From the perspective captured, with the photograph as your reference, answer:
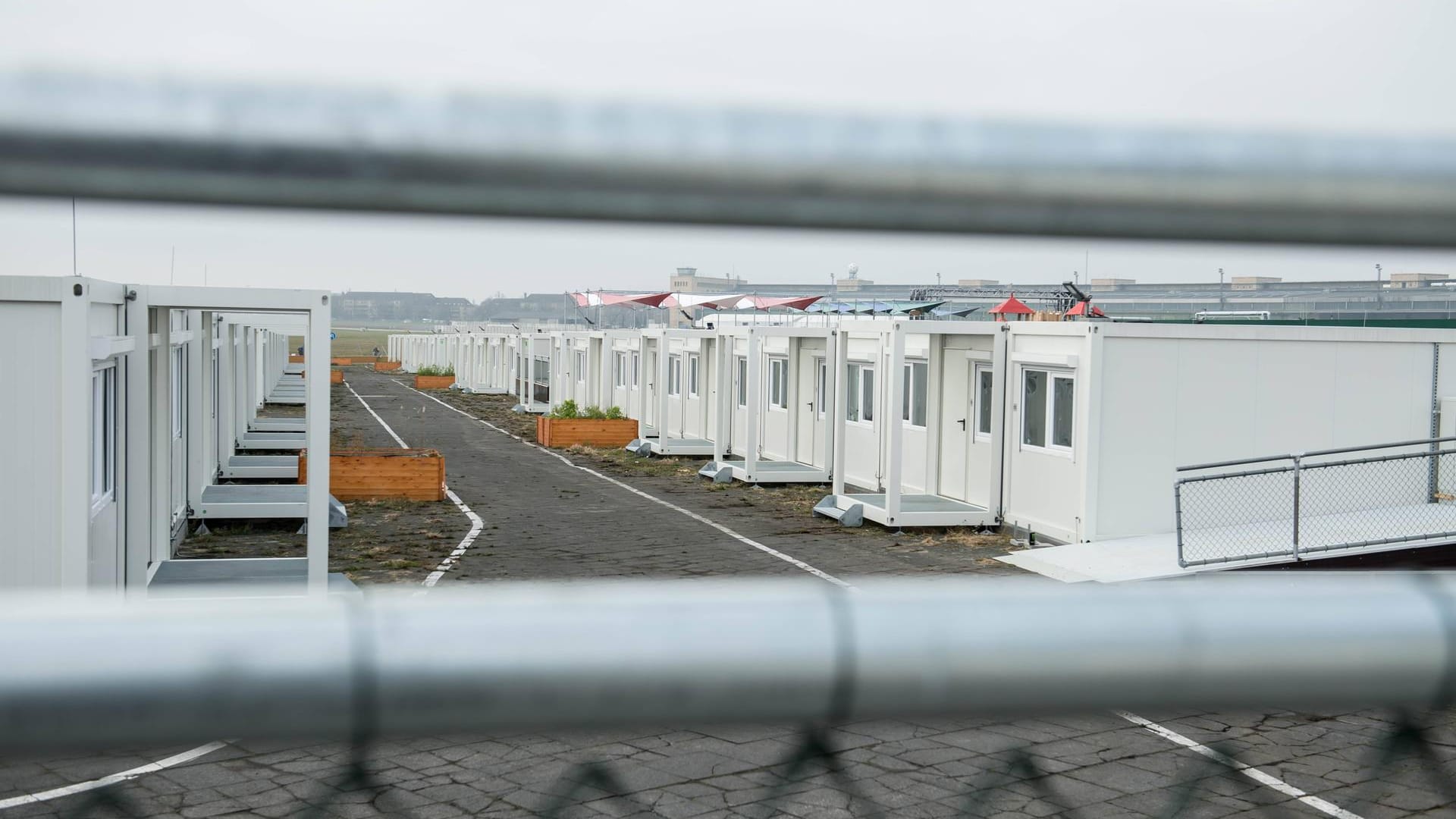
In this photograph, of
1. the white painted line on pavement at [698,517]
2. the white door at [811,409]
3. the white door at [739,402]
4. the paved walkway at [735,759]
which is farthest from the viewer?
the white door at [739,402]

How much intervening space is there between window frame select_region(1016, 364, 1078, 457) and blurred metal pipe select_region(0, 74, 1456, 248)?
1452 centimetres

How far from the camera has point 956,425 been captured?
18.2 metres

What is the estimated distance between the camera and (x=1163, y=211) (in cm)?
76

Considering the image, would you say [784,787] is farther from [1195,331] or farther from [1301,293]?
[1301,293]

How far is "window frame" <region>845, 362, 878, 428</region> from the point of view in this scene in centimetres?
2094

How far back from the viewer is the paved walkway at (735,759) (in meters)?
1.10

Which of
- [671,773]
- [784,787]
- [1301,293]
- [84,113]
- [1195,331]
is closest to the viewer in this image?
[84,113]

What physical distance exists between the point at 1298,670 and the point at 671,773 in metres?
6.22

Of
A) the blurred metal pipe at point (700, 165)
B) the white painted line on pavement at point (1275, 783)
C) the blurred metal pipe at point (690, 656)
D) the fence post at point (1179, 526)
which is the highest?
the blurred metal pipe at point (700, 165)

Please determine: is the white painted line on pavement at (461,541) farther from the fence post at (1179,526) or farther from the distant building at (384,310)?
the fence post at (1179,526)

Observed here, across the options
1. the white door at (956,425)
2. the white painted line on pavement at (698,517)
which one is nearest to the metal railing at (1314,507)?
the white painted line on pavement at (698,517)

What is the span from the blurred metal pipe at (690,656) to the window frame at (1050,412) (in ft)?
47.4

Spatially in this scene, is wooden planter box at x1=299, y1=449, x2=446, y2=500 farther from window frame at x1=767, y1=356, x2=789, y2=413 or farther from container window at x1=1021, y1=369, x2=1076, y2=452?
container window at x1=1021, y1=369, x2=1076, y2=452

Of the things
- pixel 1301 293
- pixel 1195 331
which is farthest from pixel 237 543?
pixel 1301 293
